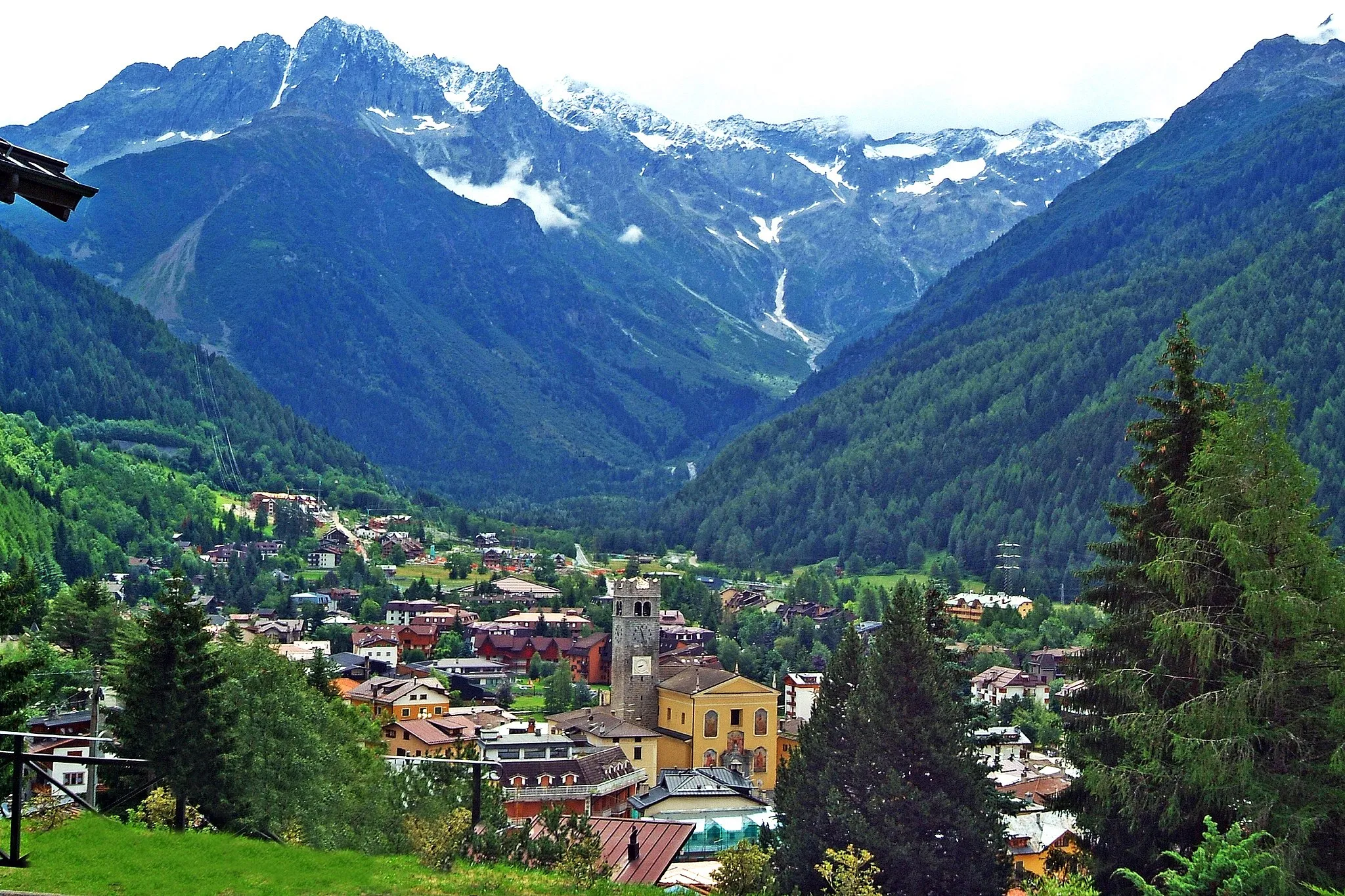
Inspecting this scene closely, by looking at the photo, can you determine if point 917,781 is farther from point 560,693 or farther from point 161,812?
point 560,693

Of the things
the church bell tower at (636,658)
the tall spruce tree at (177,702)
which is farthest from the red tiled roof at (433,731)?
the tall spruce tree at (177,702)

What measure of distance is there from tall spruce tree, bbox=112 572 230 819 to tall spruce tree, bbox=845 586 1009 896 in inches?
761

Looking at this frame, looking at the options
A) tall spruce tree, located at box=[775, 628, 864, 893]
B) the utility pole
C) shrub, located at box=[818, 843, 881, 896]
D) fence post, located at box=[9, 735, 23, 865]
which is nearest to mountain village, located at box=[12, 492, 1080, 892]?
the utility pole

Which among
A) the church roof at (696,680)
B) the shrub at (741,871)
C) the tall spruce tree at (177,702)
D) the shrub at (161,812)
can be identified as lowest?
the shrub at (741,871)

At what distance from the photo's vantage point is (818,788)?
50.2 metres

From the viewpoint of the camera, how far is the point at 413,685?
11050cm

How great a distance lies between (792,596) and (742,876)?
15884 centimetres

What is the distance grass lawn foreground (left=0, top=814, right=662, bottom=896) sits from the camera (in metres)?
23.8

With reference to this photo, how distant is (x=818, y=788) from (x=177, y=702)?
71.0 ft

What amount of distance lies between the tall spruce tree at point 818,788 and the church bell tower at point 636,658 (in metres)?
39.6

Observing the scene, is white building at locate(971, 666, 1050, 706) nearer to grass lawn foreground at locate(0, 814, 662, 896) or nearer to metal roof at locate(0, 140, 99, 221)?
grass lawn foreground at locate(0, 814, 662, 896)

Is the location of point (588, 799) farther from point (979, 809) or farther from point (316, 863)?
point (316, 863)

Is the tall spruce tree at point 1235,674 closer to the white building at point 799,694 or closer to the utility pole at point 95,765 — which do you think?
the utility pole at point 95,765

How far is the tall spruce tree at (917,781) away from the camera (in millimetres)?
45031
